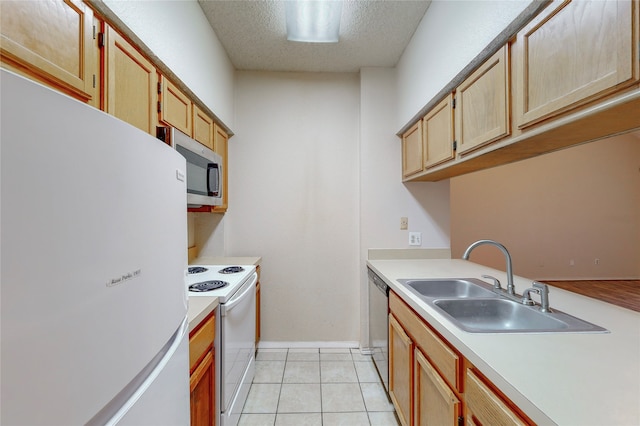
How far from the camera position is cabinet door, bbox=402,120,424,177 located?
2016mm

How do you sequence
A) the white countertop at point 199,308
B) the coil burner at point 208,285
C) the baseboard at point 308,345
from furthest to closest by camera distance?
the baseboard at point 308,345 → the coil burner at point 208,285 → the white countertop at point 199,308

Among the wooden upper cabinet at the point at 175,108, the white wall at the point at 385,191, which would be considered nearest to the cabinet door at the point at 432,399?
the white wall at the point at 385,191

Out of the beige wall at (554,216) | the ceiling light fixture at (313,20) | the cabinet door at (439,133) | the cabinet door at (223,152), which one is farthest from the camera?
the beige wall at (554,216)

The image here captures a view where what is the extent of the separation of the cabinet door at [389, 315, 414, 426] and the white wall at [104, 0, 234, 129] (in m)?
1.91

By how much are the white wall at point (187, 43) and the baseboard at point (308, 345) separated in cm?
210

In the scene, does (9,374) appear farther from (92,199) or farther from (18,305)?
(92,199)

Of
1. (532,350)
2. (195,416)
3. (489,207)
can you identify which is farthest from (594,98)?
(489,207)

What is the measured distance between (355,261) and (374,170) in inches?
35.3

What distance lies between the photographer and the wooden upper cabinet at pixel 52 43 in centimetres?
67

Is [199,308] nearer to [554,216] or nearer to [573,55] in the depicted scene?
[573,55]

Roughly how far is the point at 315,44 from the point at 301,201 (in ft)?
4.36

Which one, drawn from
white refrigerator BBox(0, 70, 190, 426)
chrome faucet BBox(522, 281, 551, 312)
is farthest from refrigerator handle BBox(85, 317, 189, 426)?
chrome faucet BBox(522, 281, 551, 312)

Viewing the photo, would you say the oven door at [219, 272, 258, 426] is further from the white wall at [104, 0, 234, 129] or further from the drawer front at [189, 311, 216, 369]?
the white wall at [104, 0, 234, 129]

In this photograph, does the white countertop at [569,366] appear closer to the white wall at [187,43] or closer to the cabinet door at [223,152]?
the white wall at [187,43]
